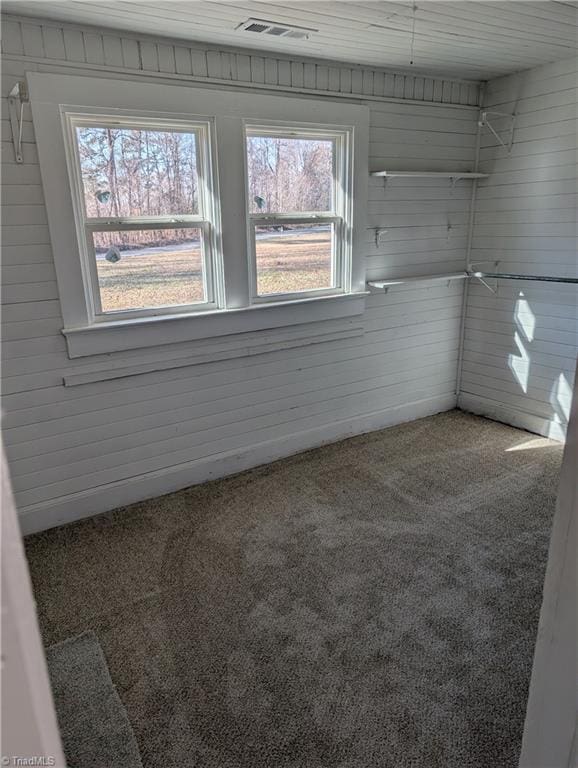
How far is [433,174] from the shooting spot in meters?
3.65

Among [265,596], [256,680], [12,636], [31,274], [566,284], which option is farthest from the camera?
[566,284]

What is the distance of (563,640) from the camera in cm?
62

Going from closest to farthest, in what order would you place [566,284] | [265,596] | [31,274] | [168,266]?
[265,596], [31,274], [168,266], [566,284]

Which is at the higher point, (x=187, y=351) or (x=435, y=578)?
(x=187, y=351)

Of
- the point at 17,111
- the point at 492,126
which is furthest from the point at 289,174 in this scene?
the point at 492,126

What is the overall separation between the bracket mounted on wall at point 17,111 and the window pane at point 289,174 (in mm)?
1225

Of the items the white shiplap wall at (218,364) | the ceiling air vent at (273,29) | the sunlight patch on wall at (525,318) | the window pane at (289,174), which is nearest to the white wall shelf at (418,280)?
the white shiplap wall at (218,364)

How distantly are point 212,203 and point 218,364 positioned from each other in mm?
961

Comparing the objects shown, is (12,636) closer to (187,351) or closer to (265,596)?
(265,596)

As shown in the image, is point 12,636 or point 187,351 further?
point 187,351

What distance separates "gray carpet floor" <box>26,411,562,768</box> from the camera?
172 centimetres

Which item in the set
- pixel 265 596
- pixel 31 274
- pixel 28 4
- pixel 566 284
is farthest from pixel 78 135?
pixel 566 284

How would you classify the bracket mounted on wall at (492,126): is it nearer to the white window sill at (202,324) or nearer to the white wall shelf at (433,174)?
the white wall shelf at (433,174)

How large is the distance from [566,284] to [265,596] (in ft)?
9.55
